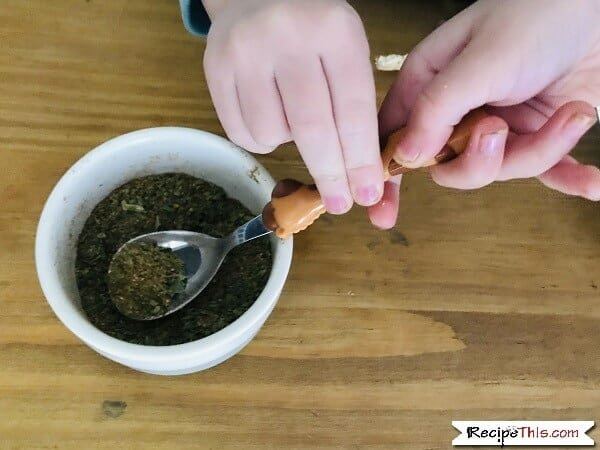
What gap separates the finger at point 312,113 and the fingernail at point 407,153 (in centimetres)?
5

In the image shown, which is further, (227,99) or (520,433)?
(520,433)

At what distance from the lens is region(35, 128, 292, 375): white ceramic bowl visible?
1.67 feet

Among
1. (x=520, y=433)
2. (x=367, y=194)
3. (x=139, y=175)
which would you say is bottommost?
(x=520, y=433)

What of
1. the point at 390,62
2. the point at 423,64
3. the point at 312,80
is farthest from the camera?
the point at 390,62

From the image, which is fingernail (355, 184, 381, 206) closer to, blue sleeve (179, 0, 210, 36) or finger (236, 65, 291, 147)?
finger (236, 65, 291, 147)

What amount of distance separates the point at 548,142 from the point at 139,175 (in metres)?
0.38

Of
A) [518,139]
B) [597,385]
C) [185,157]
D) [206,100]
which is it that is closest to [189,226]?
[185,157]

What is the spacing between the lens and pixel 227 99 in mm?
487

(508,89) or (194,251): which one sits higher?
(508,89)

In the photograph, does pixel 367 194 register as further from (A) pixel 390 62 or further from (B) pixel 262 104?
(A) pixel 390 62

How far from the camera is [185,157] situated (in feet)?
2.07

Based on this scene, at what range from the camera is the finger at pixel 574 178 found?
1.85 feet

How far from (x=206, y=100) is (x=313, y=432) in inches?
14.9

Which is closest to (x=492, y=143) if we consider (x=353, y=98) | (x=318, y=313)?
(x=353, y=98)
